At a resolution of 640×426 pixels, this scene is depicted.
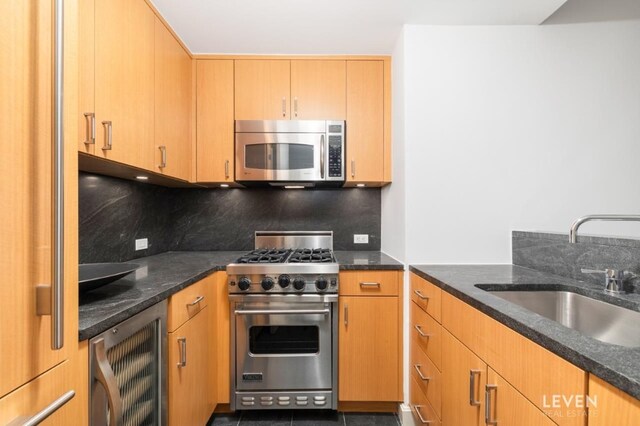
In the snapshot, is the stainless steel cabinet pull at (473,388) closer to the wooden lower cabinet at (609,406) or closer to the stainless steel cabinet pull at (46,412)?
the wooden lower cabinet at (609,406)

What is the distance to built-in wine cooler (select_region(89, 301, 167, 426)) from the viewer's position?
0.88m

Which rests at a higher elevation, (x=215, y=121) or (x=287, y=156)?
(x=215, y=121)

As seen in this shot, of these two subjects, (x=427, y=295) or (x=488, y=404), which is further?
(x=427, y=295)

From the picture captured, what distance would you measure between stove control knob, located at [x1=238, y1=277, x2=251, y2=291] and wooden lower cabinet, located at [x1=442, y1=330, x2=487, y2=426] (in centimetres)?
109

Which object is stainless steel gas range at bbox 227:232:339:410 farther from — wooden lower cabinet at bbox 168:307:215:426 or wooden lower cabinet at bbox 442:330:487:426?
wooden lower cabinet at bbox 442:330:487:426

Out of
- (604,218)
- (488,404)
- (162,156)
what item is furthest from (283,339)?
(604,218)

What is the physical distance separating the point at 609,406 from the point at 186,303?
1.51 meters

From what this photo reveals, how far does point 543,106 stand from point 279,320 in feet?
6.69

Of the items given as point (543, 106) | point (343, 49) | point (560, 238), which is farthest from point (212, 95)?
point (560, 238)

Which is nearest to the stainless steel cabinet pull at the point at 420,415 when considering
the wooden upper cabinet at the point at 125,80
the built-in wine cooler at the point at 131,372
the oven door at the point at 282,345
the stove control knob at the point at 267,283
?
the oven door at the point at 282,345

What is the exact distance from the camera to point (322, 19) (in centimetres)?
179

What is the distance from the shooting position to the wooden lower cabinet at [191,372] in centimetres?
138

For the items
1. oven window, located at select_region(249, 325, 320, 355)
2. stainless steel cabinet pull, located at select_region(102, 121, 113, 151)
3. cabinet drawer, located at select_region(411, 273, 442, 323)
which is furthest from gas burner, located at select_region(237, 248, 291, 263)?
stainless steel cabinet pull, located at select_region(102, 121, 113, 151)

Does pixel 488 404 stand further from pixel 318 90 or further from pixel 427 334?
pixel 318 90
